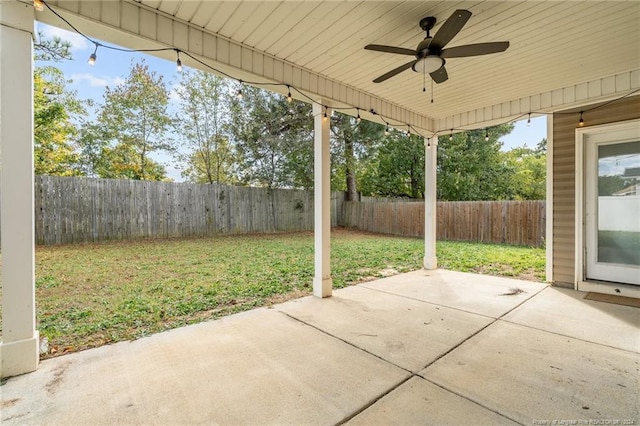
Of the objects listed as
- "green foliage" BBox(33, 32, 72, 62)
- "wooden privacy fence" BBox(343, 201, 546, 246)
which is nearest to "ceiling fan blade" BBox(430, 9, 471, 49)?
"wooden privacy fence" BBox(343, 201, 546, 246)

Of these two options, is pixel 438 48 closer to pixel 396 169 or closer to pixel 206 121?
pixel 206 121

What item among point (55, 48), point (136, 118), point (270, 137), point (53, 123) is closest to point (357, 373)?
point (270, 137)

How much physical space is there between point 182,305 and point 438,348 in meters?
2.62

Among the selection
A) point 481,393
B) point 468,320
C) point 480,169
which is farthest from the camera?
point 480,169

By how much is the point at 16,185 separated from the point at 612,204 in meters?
6.16

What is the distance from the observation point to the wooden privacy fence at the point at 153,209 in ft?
21.0

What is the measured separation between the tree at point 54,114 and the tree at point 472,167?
499 inches

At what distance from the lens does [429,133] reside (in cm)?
531

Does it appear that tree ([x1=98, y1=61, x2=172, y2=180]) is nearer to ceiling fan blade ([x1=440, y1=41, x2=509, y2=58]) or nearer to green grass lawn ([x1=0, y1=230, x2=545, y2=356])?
green grass lawn ([x1=0, y1=230, x2=545, y2=356])

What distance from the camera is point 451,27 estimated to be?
6.79ft

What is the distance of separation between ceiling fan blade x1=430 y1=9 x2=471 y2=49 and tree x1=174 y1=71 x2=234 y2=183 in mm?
8748

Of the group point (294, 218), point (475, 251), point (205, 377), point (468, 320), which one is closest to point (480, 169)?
point (475, 251)

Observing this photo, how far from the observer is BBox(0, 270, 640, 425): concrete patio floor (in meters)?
1.59

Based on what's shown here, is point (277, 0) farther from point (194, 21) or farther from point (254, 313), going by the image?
point (254, 313)
